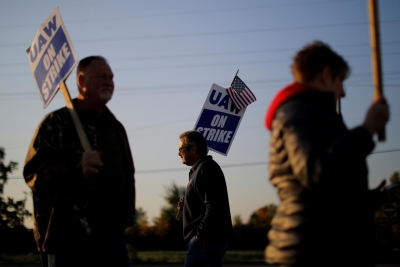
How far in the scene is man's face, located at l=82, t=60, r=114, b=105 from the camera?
171 inches

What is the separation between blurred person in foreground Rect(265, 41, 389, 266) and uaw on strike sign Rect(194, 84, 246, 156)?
6394mm

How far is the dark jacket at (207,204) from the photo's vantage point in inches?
263

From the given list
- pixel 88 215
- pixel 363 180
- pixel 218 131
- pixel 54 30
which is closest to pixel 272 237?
pixel 363 180

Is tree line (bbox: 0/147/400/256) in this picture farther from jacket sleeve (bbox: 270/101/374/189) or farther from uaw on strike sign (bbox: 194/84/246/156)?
jacket sleeve (bbox: 270/101/374/189)

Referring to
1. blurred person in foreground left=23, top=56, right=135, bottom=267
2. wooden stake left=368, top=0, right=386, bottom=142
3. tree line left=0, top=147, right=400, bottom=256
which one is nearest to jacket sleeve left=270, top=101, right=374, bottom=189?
wooden stake left=368, top=0, right=386, bottom=142

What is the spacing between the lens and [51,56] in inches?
189

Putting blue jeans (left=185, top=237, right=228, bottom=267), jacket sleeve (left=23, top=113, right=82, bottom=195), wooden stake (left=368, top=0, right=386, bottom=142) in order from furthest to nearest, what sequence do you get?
blue jeans (left=185, top=237, right=228, bottom=267)
jacket sleeve (left=23, top=113, right=82, bottom=195)
wooden stake (left=368, top=0, right=386, bottom=142)

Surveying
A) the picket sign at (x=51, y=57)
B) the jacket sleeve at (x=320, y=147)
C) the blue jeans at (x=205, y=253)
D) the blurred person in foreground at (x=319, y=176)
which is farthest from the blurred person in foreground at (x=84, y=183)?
the blue jeans at (x=205, y=253)

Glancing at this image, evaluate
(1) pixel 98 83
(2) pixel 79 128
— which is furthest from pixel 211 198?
(2) pixel 79 128

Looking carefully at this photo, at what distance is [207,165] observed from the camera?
6922 millimetres

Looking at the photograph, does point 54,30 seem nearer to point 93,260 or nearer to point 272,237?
point 93,260

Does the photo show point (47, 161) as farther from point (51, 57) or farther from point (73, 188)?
point (51, 57)

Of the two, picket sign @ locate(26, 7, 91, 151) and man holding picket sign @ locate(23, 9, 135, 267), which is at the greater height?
picket sign @ locate(26, 7, 91, 151)

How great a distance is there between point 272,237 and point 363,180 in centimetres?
53
